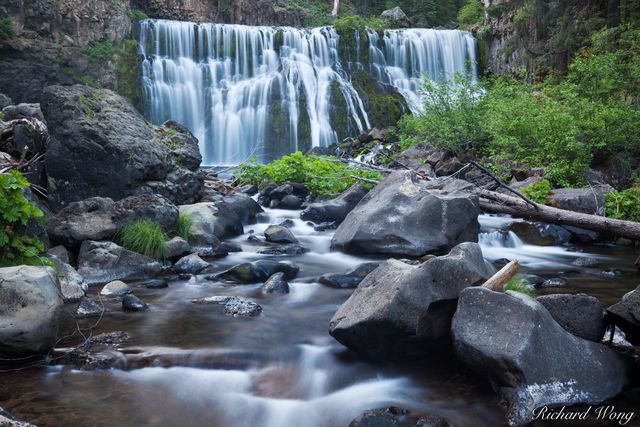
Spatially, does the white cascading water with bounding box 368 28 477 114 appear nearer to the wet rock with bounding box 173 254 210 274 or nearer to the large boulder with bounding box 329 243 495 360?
the wet rock with bounding box 173 254 210 274

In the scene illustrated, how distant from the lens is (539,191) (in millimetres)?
10977

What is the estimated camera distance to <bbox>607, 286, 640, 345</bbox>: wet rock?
175 inches

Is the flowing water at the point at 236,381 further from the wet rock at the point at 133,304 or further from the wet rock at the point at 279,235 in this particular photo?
the wet rock at the point at 279,235

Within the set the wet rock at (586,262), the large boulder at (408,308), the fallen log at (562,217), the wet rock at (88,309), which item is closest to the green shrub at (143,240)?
the wet rock at (88,309)

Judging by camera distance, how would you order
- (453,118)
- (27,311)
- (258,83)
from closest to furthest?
(27,311)
(453,118)
(258,83)

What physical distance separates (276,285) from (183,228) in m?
2.91

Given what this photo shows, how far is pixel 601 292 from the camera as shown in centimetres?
697

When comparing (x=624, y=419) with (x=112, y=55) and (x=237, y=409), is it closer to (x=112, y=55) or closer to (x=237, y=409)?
(x=237, y=409)

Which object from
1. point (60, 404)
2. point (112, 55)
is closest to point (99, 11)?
point (112, 55)

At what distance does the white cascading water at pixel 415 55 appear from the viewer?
26.4 meters

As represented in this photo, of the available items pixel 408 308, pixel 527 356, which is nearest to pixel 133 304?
pixel 408 308

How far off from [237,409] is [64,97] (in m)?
7.50

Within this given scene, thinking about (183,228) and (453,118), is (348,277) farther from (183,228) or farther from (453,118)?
(453,118)

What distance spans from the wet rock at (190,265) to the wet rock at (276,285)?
4.38ft
